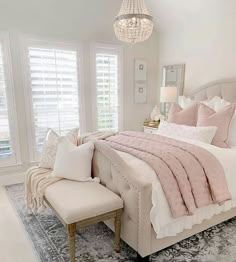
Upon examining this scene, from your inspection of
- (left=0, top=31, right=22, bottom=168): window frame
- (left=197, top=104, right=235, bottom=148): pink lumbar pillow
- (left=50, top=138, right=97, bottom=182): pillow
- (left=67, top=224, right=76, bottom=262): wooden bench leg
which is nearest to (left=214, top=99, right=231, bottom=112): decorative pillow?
(left=197, top=104, right=235, bottom=148): pink lumbar pillow

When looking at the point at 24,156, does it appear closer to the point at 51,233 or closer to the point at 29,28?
the point at 51,233

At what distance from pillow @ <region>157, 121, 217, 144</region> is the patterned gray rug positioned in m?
0.96

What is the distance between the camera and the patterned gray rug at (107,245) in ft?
6.59

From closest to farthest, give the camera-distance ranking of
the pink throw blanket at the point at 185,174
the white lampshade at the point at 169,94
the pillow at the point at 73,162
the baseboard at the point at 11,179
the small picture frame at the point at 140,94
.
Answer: the pink throw blanket at the point at 185,174 → the pillow at the point at 73,162 → the baseboard at the point at 11,179 → the white lampshade at the point at 169,94 → the small picture frame at the point at 140,94

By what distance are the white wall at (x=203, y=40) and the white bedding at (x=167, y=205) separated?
6.02 ft

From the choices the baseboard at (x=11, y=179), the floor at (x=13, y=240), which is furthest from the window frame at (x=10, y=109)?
the floor at (x=13, y=240)

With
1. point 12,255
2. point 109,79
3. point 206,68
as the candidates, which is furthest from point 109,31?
point 12,255

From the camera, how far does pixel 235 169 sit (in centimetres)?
232

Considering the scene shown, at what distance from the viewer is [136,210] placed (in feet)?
6.05

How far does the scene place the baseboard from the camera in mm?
3676

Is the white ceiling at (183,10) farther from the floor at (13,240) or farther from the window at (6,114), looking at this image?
the floor at (13,240)

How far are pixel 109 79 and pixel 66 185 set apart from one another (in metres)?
2.68

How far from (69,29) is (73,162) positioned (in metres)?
2.59

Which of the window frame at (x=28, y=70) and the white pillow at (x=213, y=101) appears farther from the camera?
the window frame at (x=28, y=70)
